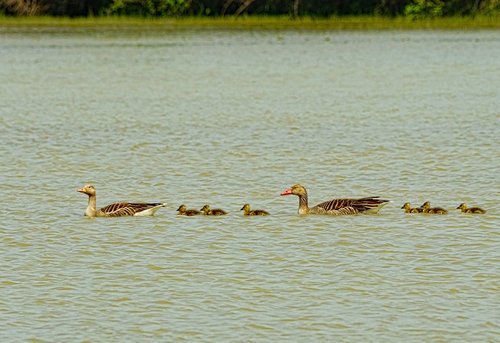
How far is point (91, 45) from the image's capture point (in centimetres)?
6078

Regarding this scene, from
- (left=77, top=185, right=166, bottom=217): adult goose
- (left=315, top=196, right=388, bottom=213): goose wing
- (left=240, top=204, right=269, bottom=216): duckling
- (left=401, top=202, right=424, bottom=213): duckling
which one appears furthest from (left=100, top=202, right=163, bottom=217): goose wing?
(left=401, top=202, right=424, bottom=213): duckling

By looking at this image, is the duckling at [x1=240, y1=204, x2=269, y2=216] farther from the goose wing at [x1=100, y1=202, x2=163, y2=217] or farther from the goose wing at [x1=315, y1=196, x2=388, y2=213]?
the goose wing at [x1=100, y1=202, x2=163, y2=217]

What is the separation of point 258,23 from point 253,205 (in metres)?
60.2

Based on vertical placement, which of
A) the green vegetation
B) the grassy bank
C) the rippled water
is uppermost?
the rippled water

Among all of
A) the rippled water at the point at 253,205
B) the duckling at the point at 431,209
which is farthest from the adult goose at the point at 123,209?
the duckling at the point at 431,209

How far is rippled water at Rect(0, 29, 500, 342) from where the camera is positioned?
1267 centimetres

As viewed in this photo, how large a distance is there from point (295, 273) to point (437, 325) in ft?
8.43

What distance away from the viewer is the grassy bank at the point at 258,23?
74.2 meters

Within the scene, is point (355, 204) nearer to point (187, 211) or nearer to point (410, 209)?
point (410, 209)

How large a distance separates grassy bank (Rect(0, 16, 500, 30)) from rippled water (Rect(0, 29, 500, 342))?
3122 cm

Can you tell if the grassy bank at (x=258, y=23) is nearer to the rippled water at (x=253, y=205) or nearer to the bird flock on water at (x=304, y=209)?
the rippled water at (x=253, y=205)

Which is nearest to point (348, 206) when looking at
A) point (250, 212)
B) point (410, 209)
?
point (410, 209)

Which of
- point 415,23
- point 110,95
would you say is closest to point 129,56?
point 110,95

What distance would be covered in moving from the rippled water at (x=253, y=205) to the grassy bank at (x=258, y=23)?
31.2m
